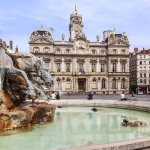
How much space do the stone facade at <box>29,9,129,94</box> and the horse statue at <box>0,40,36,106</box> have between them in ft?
158

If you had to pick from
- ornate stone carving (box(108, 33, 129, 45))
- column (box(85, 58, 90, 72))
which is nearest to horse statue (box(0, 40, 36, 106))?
column (box(85, 58, 90, 72))

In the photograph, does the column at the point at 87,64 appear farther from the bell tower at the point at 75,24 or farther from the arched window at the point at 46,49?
the bell tower at the point at 75,24

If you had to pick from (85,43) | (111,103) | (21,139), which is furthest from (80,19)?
(21,139)

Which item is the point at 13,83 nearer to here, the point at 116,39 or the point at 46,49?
the point at 46,49

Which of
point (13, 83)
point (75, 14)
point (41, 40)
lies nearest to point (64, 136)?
point (13, 83)

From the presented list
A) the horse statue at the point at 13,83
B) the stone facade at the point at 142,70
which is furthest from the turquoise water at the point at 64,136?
the stone facade at the point at 142,70

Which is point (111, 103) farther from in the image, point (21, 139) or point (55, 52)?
point (55, 52)

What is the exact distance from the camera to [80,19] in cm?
7112

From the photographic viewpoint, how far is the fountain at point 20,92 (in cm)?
1170

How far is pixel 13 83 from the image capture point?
13305mm

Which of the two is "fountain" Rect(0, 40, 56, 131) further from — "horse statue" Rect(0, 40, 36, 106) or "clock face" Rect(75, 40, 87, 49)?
"clock face" Rect(75, 40, 87, 49)

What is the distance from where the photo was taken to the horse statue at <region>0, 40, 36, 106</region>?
42.5ft

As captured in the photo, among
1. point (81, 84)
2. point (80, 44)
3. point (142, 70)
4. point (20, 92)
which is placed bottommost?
point (20, 92)

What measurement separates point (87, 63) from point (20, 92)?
5041cm
